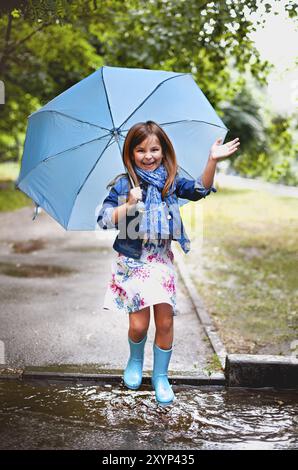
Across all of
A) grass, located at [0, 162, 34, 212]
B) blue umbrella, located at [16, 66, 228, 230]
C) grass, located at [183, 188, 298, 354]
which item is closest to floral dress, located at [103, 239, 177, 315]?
blue umbrella, located at [16, 66, 228, 230]

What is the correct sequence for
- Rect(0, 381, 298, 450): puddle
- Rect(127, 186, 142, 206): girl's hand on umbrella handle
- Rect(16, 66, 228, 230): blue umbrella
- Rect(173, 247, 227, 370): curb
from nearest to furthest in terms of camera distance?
Rect(0, 381, 298, 450): puddle
Rect(127, 186, 142, 206): girl's hand on umbrella handle
Rect(16, 66, 228, 230): blue umbrella
Rect(173, 247, 227, 370): curb

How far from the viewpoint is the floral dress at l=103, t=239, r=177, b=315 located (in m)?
3.98

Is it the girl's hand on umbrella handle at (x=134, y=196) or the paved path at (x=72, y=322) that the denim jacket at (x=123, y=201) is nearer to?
the girl's hand on umbrella handle at (x=134, y=196)

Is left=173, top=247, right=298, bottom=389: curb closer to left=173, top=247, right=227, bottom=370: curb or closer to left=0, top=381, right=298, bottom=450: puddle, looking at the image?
left=0, top=381, right=298, bottom=450: puddle

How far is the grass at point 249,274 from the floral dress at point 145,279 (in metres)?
2.09

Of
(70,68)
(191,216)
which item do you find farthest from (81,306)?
(191,216)

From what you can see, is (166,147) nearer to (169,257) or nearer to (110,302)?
(169,257)

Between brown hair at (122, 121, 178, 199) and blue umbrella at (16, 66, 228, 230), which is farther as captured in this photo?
blue umbrella at (16, 66, 228, 230)

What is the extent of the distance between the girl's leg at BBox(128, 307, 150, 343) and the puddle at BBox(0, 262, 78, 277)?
5.22 meters

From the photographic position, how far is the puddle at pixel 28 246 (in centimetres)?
1172

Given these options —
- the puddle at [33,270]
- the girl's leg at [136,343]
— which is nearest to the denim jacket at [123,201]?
the girl's leg at [136,343]

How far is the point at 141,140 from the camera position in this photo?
3930 millimetres

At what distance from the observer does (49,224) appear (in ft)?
52.7

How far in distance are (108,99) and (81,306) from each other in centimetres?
368
